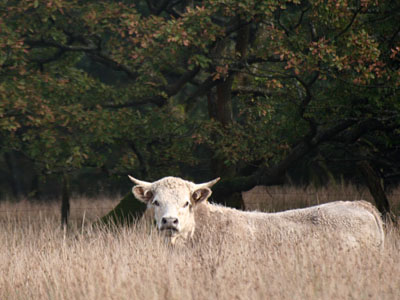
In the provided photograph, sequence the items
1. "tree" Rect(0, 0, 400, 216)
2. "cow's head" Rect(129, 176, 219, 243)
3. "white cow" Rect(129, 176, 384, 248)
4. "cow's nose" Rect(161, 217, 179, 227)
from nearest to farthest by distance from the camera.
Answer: "cow's nose" Rect(161, 217, 179, 227) → "cow's head" Rect(129, 176, 219, 243) → "white cow" Rect(129, 176, 384, 248) → "tree" Rect(0, 0, 400, 216)

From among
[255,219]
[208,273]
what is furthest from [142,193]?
[208,273]

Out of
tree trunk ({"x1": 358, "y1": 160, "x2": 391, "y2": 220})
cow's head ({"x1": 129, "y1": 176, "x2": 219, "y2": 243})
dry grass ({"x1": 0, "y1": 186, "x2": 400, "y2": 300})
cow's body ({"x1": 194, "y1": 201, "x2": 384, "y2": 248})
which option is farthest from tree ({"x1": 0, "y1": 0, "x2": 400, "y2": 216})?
dry grass ({"x1": 0, "y1": 186, "x2": 400, "y2": 300})

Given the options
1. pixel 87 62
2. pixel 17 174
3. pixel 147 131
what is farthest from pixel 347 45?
pixel 17 174

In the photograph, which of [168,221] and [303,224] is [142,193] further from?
[303,224]

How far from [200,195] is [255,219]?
812 mm

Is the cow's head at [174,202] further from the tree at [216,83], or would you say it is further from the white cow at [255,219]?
the tree at [216,83]

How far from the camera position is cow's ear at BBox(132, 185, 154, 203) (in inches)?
299

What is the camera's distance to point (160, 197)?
724cm

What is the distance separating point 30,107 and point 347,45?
6483mm

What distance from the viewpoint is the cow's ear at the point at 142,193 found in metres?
7.59

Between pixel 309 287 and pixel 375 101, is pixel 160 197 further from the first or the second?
pixel 375 101

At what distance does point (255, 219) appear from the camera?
7.88 metres

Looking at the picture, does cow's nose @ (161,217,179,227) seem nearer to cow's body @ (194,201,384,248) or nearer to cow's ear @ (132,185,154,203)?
cow's ear @ (132,185,154,203)

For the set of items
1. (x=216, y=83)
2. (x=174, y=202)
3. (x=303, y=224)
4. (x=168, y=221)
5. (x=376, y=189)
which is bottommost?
(x=376, y=189)
